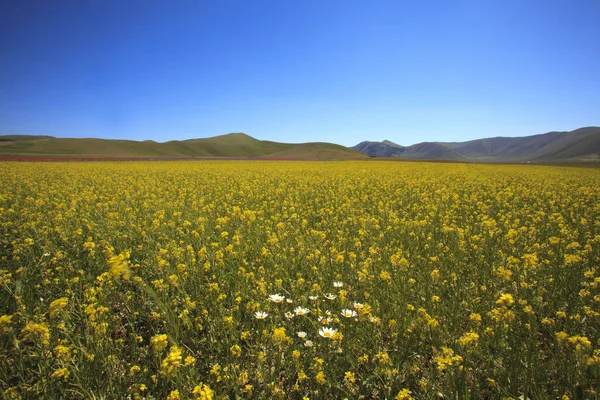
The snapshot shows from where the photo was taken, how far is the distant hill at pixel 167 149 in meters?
88.9

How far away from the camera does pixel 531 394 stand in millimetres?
2219

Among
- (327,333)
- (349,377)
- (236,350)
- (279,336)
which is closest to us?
(349,377)

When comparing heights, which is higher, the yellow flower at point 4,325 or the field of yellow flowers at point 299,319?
the yellow flower at point 4,325

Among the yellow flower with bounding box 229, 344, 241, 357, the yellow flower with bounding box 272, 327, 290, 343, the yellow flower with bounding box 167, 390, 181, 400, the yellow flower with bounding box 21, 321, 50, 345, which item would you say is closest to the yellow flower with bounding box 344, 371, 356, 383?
the yellow flower with bounding box 272, 327, 290, 343

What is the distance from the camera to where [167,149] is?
13512 cm

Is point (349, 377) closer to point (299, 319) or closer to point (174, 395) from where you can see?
point (299, 319)

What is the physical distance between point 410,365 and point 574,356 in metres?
1.20

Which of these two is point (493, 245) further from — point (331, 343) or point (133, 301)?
point (133, 301)

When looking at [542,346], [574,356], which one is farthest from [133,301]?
[542,346]

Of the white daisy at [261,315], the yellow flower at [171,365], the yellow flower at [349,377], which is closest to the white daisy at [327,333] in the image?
the yellow flower at [349,377]

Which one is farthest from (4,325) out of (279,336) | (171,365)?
(279,336)

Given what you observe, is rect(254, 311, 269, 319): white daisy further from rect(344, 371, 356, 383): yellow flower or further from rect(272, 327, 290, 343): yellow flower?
rect(344, 371, 356, 383): yellow flower

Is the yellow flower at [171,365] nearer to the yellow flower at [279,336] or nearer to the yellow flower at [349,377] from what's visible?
the yellow flower at [279,336]

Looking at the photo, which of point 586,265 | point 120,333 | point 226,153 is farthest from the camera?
point 226,153
